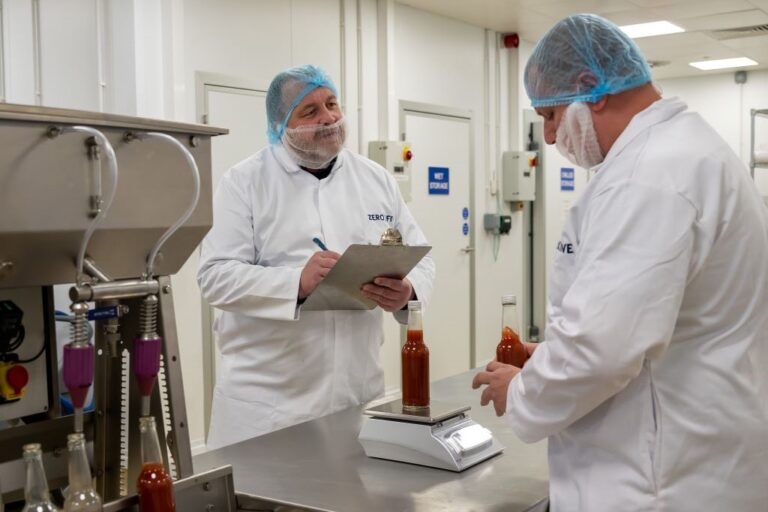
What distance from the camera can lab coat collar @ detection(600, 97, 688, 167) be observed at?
1.29 m

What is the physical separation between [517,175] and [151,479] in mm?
5261

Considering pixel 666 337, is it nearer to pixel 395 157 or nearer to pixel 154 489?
pixel 154 489

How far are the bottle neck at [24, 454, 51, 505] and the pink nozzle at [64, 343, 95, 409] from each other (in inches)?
Result: 4.0

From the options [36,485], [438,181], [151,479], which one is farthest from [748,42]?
[36,485]

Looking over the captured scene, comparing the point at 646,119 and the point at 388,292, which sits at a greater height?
the point at 646,119

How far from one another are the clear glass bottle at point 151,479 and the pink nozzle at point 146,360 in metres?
0.06

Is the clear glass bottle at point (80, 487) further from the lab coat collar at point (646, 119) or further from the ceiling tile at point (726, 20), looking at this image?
the ceiling tile at point (726, 20)

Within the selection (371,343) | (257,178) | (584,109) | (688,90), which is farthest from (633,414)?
(688,90)

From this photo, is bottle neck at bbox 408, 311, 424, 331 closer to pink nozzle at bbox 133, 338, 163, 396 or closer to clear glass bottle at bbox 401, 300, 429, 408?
clear glass bottle at bbox 401, 300, 429, 408

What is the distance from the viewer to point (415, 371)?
1.65 meters

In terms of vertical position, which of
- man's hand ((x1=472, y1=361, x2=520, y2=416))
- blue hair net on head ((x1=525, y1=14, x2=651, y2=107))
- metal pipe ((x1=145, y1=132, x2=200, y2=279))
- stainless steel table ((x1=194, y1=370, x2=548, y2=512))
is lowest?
stainless steel table ((x1=194, y1=370, x2=548, y2=512))

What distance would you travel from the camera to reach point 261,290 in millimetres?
1989

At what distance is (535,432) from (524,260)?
533 cm

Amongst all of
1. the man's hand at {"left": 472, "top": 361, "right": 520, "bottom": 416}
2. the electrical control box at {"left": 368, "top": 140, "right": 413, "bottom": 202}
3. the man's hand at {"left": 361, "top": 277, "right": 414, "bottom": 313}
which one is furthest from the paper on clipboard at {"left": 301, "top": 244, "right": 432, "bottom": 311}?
the electrical control box at {"left": 368, "top": 140, "right": 413, "bottom": 202}
